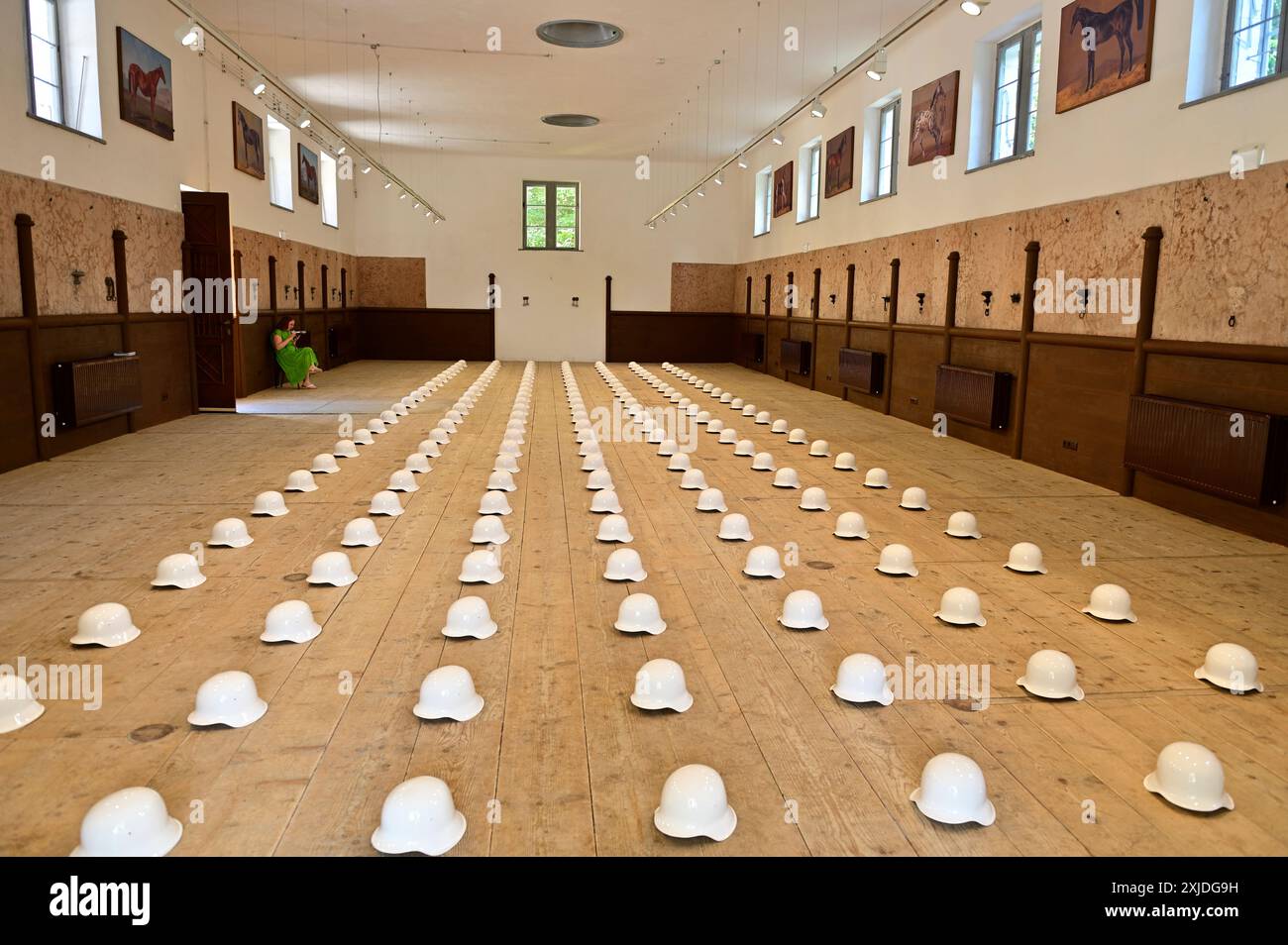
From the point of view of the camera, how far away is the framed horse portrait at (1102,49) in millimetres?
7984

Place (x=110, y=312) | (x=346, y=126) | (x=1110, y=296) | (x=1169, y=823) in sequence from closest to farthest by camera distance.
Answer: (x=1169, y=823) → (x=1110, y=296) → (x=110, y=312) → (x=346, y=126)

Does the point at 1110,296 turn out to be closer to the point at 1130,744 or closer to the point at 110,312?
the point at 1130,744

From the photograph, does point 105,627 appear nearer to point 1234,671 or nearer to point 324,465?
point 324,465

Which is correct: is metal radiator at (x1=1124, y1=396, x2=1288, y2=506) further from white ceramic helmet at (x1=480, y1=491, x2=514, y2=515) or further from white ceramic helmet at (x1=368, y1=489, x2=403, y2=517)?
white ceramic helmet at (x1=368, y1=489, x2=403, y2=517)

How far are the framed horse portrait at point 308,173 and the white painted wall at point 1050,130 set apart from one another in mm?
10727

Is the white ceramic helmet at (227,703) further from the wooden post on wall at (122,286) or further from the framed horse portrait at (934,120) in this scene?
the framed horse portrait at (934,120)

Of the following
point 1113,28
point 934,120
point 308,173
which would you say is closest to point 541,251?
point 308,173

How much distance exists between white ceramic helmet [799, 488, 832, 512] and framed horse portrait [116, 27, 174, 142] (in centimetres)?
919

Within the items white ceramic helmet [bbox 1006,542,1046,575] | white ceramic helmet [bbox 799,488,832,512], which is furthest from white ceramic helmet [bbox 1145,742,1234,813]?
white ceramic helmet [bbox 799,488,832,512]

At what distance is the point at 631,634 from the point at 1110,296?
6.36 m

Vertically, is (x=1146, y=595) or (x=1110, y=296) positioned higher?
(x=1110, y=296)

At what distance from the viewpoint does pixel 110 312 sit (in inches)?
414

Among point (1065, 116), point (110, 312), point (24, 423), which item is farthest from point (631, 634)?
point (110, 312)

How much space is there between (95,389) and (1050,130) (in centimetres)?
1010
